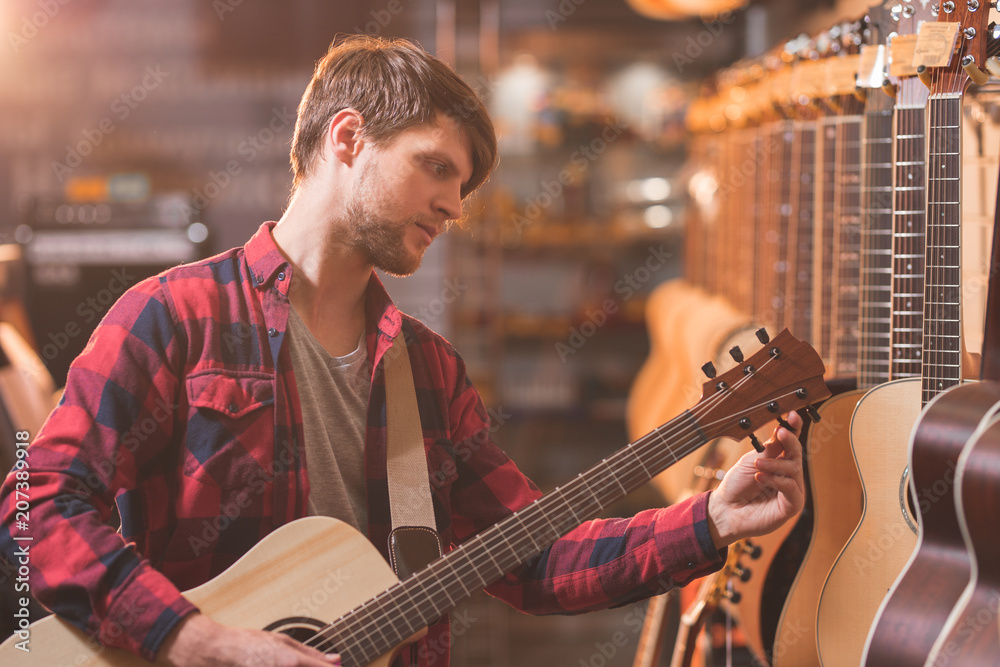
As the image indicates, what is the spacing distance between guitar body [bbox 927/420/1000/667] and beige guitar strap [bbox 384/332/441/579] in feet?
2.31

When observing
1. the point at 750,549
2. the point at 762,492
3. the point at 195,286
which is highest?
the point at 195,286

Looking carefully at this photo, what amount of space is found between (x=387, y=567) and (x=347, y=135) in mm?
655

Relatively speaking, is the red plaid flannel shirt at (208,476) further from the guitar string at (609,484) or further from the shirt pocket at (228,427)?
the guitar string at (609,484)

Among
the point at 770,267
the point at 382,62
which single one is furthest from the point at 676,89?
the point at 382,62

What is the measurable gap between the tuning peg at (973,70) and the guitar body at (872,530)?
1.52ft

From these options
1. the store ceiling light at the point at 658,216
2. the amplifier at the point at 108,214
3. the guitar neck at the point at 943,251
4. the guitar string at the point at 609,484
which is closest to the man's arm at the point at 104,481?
the guitar string at the point at 609,484

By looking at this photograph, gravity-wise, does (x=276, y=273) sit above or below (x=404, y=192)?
below

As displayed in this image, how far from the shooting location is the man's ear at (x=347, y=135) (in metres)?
1.35

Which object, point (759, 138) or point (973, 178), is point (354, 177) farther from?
point (759, 138)

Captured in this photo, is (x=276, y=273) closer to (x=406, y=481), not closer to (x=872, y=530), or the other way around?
(x=406, y=481)

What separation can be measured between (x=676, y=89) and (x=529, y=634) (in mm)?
2739

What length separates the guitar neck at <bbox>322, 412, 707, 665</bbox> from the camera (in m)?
1.22

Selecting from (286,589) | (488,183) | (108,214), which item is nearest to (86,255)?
(108,214)

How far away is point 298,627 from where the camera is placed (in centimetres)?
122
